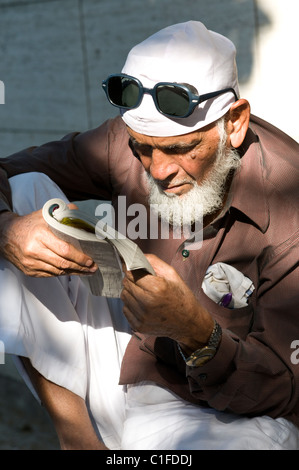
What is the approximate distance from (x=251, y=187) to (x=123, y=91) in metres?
0.60

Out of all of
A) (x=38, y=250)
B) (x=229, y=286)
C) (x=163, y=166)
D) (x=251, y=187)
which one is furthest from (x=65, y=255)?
(x=251, y=187)

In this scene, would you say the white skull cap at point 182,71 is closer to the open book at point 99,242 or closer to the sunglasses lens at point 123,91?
the sunglasses lens at point 123,91

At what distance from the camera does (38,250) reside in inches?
104

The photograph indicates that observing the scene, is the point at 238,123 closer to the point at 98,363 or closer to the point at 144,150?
the point at 144,150

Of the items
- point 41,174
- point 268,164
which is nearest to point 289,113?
point 268,164

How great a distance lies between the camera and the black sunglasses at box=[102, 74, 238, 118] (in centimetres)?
264

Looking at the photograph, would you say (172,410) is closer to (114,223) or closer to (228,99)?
(114,223)

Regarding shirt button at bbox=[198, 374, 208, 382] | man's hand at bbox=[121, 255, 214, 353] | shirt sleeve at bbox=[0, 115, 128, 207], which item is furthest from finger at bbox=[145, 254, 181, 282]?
shirt sleeve at bbox=[0, 115, 128, 207]

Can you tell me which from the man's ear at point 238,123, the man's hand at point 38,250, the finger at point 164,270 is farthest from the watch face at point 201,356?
the man's ear at point 238,123

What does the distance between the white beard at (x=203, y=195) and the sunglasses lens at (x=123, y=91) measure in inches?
11.7

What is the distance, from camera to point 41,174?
10.0ft

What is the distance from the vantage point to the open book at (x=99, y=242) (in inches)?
90.2

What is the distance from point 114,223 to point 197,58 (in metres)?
0.90

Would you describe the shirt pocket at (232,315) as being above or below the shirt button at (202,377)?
above
